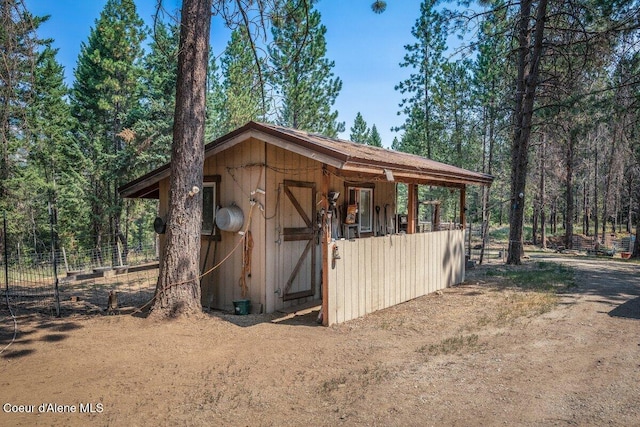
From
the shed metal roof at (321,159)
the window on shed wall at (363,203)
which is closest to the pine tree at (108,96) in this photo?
the shed metal roof at (321,159)

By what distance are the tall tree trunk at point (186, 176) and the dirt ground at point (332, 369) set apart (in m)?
0.47

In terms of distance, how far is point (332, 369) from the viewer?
13.4 ft

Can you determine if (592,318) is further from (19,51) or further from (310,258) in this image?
(19,51)

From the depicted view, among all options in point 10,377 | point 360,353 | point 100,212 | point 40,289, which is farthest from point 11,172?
point 360,353

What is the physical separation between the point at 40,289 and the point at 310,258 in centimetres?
733

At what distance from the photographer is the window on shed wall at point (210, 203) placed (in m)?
7.29

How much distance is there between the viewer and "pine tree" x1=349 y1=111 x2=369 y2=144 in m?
37.7

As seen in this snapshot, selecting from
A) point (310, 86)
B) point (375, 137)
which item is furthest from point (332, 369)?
point (375, 137)

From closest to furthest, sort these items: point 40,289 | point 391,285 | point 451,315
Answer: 1. point 451,315
2. point 391,285
3. point 40,289

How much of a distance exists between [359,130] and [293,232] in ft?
106

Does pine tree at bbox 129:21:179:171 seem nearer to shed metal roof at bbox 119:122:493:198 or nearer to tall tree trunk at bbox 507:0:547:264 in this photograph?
shed metal roof at bbox 119:122:493:198

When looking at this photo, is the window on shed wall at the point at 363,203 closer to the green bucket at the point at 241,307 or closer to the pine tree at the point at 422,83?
the green bucket at the point at 241,307

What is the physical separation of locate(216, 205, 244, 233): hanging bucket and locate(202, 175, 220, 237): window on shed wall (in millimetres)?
556

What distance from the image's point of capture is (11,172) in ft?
54.6
